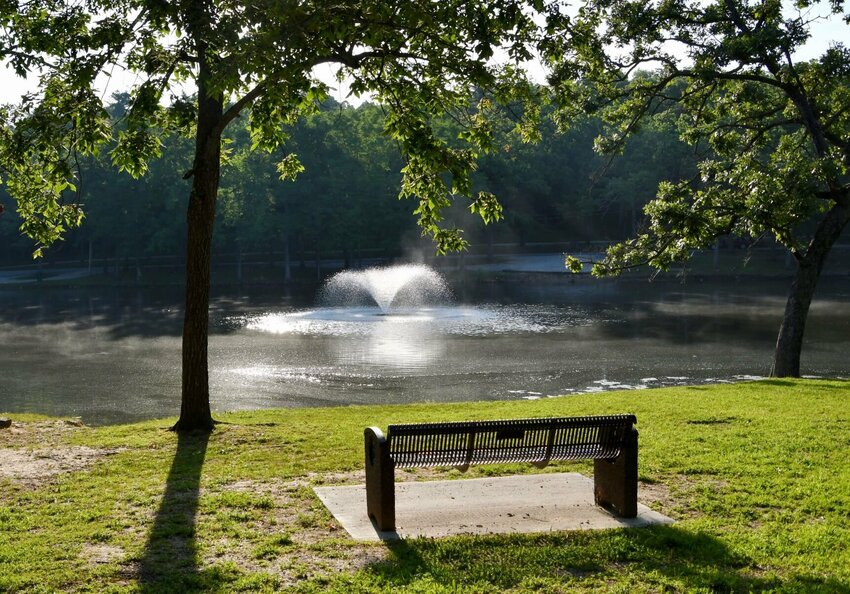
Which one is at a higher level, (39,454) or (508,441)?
(508,441)

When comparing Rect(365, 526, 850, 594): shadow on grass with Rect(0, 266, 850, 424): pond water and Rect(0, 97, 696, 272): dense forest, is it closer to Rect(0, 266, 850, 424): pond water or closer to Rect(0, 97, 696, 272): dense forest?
Rect(0, 266, 850, 424): pond water

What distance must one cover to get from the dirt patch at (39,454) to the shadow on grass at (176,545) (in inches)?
50.6

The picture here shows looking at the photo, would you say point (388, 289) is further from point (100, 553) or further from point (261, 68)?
point (100, 553)

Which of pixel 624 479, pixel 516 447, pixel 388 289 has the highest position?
pixel 388 289

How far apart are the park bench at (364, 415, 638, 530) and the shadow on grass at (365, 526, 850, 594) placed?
→ 56 cm

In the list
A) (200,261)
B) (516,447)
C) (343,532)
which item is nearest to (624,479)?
(516,447)

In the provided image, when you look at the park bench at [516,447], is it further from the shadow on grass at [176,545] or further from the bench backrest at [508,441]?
the shadow on grass at [176,545]

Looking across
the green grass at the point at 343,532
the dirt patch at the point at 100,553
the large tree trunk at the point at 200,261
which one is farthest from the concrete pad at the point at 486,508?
the large tree trunk at the point at 200,261

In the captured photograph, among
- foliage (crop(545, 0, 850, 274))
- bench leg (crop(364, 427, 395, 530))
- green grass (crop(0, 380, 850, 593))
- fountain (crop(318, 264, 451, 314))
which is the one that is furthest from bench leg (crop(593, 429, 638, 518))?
fountain (crop(318, 264, 451, 314))

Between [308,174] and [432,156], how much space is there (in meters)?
58.7

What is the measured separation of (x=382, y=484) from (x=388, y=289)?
155 ft

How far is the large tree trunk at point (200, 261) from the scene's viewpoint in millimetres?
12133

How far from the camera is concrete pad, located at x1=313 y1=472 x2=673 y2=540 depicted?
285 inches

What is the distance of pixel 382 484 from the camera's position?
707 centimetres
